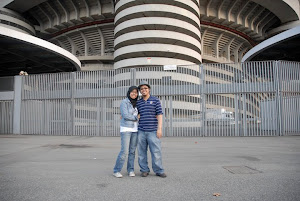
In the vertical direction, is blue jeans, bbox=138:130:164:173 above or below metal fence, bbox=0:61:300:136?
below

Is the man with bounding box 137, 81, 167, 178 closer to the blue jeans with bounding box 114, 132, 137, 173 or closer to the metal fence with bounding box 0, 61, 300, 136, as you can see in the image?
the blue jeans with bounding box 114, 132, 137, 173

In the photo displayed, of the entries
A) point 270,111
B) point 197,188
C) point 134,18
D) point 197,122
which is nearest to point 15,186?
point 197,188

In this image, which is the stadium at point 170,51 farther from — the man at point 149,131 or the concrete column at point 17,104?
the man at point 149,131

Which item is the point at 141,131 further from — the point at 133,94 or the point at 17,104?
the point at 17,104

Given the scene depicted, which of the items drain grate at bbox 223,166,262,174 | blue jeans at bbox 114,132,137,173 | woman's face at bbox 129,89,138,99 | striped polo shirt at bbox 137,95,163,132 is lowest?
drain grate at bbox 223,166,262,174

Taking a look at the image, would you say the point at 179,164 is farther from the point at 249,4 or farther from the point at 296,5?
the point at 296,5

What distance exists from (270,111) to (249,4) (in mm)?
33261

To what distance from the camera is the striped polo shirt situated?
397 cm

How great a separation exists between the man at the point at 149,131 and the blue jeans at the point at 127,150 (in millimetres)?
123

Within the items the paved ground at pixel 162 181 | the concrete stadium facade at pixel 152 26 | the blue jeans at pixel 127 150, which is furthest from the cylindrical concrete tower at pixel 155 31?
the blue jeans at pixel 127 150

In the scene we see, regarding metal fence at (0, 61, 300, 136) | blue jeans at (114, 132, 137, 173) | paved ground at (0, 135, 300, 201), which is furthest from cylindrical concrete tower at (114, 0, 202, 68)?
blue jeans at (114, 132, 137, 173)

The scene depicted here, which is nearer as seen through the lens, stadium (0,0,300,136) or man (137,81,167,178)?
man (137,81,167,178)

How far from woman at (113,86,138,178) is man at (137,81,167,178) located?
0.36 feet

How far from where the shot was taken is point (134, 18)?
105 ft
